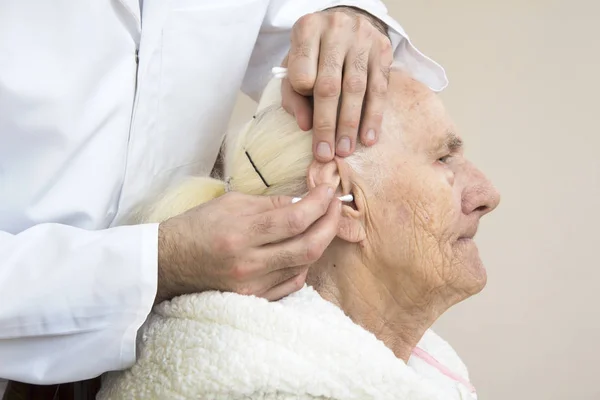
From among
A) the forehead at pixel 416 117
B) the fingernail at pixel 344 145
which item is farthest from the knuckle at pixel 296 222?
the forehead at pixel 416 117

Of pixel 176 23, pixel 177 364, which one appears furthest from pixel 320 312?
pixel 176 23

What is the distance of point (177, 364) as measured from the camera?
3.38 feet

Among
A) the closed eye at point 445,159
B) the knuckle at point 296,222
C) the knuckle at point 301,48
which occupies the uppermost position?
the knuckle at point 301,48

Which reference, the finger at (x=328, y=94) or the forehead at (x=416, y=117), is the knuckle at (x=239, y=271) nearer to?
the finger at (x=328, y=94)

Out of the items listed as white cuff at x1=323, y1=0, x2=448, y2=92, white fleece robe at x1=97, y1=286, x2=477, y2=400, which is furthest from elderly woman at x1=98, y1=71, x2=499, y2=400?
white cuff at x1=323, y1=0, x2=448, y2=92

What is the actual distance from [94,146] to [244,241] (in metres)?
0.39

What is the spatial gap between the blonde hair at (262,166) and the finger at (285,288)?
0.63 ft

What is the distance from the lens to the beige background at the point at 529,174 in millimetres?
2256

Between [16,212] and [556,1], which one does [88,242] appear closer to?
[16,212]

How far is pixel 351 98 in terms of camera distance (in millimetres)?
1132

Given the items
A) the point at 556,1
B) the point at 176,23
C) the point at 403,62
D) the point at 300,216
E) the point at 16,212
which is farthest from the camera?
the point at 556,1

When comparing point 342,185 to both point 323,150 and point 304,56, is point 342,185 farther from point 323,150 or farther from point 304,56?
point 304,56

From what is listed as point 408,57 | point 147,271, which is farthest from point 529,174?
point 147,271

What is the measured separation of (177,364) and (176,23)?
2.11 feet
